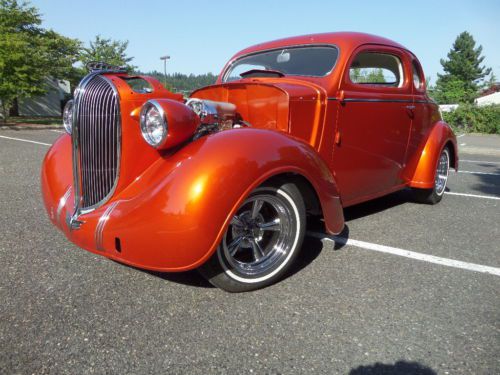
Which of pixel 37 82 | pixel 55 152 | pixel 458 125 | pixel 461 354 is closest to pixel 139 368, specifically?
pixel 461 354

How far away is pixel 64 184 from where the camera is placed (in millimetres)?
2672

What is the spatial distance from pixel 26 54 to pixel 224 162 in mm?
16212

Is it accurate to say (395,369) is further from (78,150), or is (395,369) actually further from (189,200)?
(78,150)

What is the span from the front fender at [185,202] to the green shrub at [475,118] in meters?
19.9

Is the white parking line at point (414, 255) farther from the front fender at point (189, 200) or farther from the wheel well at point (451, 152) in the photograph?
the wheel well at point (451, 152)

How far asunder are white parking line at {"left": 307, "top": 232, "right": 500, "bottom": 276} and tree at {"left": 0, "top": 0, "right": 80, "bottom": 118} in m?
15.0

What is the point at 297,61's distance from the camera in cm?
337

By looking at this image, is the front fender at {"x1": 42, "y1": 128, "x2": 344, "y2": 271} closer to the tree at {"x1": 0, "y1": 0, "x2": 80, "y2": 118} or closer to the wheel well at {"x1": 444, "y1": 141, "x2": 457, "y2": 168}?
the wheel well at {"x1": 444, "y1": 141, "x2": 457, "y2": 168}

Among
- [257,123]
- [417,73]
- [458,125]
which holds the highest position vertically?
[417,73]

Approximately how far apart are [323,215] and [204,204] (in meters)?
1.00

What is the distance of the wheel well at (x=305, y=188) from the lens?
237cm

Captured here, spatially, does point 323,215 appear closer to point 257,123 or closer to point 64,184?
point 257,123

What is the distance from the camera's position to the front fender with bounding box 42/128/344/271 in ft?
6.43

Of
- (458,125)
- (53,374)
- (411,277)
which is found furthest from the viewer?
(458,125)
